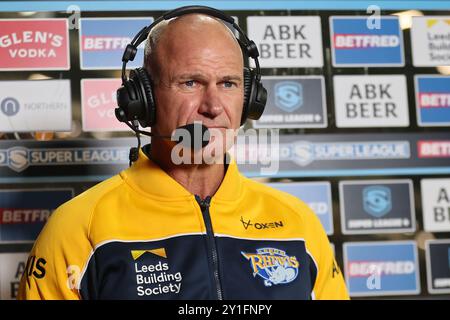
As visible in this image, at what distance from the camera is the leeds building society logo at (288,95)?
1823 millimetres

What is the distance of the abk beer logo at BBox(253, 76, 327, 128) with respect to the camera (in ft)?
5.95

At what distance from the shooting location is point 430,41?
75.9 inches

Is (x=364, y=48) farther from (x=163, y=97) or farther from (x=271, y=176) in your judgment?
(x=163, y=97)

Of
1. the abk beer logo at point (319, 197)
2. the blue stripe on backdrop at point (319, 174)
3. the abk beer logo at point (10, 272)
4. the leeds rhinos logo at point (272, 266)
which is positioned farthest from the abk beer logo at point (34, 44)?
the leeds rhinos logo at point (272, 266)

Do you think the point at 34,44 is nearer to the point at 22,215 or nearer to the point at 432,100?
the point at 22,215

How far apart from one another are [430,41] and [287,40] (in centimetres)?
46

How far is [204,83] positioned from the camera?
3.80 feet

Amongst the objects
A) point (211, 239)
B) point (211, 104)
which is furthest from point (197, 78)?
point (211, 239)

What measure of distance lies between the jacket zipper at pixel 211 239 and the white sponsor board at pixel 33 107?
27.9 inches

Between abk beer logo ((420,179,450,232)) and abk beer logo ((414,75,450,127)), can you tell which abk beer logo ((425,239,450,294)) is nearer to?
abk beer logo ((420,179,450,232))

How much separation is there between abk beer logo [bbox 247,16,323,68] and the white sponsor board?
0.58m

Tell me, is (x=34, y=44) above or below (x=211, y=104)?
above

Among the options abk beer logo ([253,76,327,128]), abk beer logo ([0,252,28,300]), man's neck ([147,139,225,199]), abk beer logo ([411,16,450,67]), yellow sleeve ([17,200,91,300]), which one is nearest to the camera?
yellow sleeve ([17,200,91,300])

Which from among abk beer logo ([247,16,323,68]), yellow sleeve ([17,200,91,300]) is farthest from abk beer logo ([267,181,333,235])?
yellow sleeve ([17,200,91,300])
